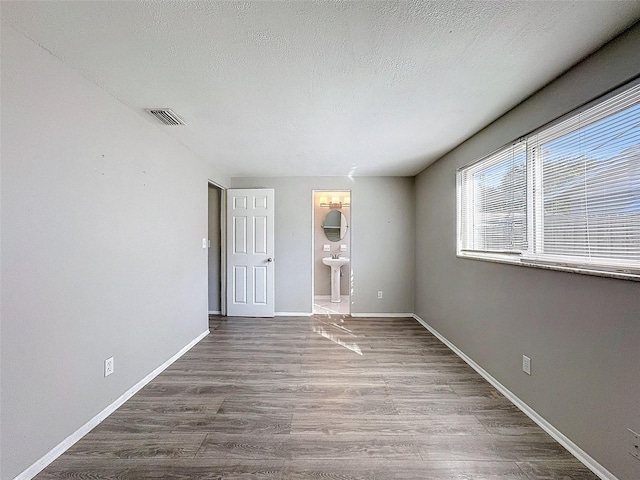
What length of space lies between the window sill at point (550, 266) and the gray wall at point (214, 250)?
147 inches

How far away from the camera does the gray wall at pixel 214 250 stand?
476 centimetres

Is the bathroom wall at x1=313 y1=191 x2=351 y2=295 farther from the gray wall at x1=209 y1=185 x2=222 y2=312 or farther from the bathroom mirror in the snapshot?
the gray wall at x1=209 y1=185 x2=222 y2=312

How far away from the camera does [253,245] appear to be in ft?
15.0

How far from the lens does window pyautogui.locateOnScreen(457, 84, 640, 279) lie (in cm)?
141

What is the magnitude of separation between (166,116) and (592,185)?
2972 millimetres

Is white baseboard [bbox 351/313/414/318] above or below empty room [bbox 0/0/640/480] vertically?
below

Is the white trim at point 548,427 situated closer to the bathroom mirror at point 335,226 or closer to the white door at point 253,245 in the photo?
the white door at point 253,245

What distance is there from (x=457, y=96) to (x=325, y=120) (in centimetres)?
101

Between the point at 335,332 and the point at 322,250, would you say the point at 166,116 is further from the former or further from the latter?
the point at 322,250

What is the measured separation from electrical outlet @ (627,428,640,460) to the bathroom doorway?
4509mm

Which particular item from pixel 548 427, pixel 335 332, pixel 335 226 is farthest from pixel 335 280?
pixel 548 427

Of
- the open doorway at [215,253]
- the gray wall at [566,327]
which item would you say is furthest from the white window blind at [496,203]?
the open doorway at [215,253]

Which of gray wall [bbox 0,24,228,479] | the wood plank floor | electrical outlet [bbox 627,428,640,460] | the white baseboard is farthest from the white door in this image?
electrical outlet [bbox 627,428,640,460]

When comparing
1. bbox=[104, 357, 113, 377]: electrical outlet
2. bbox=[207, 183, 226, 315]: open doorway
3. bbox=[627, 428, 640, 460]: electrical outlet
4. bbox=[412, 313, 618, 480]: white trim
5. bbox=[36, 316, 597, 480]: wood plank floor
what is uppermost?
bbox=[207, 183, 226, 315]: open doorway
